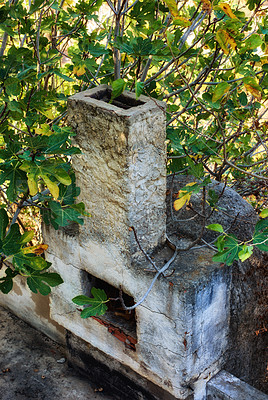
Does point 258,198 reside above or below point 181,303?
below

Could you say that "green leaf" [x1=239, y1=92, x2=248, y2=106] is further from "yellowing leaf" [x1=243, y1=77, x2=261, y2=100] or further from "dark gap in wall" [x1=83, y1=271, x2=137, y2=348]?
"dark gap in wall" [x1=83, y1=271, x2=137, y2=348]

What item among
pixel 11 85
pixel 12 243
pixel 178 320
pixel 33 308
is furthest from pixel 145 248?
pixel 33 308

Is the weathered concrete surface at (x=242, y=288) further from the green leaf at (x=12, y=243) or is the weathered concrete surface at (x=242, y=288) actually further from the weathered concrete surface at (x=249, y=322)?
the green leaf at (x=12, y=243)

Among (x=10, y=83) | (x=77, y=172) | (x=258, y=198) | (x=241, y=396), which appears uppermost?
(x=10, y=83)

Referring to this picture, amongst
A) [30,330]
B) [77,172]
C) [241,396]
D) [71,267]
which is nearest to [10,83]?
[77,172]

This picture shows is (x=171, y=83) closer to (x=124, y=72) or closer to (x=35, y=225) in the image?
(x=124, y=72)

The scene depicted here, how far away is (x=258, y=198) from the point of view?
483cm

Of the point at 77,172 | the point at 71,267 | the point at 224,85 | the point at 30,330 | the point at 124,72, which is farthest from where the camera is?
the point at 30,330

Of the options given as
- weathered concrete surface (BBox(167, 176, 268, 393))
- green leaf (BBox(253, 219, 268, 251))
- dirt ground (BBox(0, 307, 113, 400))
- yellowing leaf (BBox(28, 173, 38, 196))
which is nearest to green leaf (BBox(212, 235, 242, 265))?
green leaf (BBox(253, 219, 268, 251))

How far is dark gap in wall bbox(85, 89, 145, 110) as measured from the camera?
2972mm

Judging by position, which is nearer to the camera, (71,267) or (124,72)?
(71,267)

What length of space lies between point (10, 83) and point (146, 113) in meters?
0.80

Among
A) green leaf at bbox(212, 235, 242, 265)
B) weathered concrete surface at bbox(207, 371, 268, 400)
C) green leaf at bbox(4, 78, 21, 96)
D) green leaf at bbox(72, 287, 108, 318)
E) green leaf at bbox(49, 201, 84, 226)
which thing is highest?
green leaf at bbox(4, 78, 21, 96)

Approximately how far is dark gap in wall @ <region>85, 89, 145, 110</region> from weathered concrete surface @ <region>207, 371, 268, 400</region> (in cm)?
198
